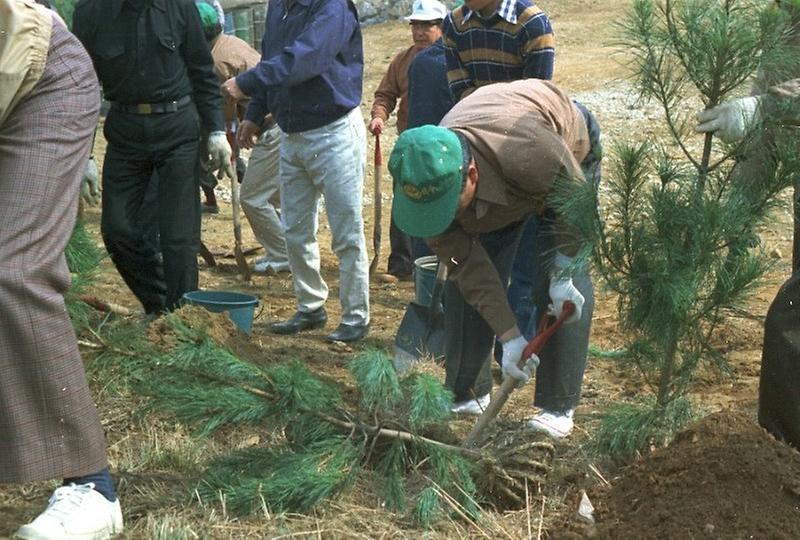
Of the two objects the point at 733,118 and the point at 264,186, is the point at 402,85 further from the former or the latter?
the point at 733,118

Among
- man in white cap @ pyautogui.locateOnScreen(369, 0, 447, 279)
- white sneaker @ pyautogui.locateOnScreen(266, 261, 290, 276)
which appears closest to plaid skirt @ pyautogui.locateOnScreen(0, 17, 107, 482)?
man in white cap @ pyautogui.locateOnScreen(369, 0, 447, 279)

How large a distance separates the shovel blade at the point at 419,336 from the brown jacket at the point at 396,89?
201 centimetres

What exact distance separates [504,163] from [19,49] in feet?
4.62

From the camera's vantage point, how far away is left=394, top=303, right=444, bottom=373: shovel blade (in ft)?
17.2

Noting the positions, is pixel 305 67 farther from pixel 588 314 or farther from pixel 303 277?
pixel 588 314

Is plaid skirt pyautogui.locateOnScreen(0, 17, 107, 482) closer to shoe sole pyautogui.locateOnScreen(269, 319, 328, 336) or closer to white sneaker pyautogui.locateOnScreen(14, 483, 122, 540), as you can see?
white sneaker pyautogui.locateOnScreen(14, 483, 122, 540)

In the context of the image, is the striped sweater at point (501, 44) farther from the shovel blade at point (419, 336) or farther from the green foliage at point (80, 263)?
the green foliage at point (80, 263)

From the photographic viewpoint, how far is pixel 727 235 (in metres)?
3.46

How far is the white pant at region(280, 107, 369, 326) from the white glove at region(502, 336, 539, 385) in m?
2.05

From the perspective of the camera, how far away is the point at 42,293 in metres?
3.13

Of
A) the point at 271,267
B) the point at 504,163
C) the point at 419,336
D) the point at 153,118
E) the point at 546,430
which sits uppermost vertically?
the point at 504,163

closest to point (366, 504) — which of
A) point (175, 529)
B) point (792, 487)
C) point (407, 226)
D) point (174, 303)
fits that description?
point (175, 529)

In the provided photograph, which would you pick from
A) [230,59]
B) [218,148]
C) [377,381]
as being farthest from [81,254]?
[230,59]

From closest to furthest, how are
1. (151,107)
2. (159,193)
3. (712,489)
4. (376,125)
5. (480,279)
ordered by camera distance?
(712,489)
(480,279)
(151,107)
(159,193)
(376,125)
